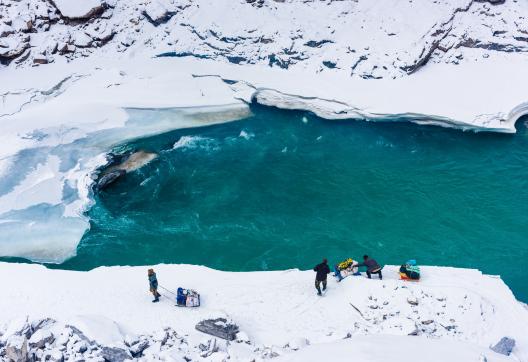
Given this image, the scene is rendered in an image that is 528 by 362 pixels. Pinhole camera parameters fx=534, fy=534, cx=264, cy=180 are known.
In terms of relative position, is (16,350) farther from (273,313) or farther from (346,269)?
(346,269)

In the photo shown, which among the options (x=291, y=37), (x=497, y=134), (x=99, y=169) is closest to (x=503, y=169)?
(x=497, y=134)

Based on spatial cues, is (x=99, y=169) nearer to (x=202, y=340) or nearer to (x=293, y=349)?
(x=202, y=340)

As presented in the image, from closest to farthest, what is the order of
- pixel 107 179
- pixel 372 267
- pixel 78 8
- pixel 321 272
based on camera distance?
1. pixel 321 272
2. pixel 372 267
3. pixel 107 179
4. pixel 78 8

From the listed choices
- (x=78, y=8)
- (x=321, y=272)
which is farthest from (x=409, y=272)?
(x=78, y=8)

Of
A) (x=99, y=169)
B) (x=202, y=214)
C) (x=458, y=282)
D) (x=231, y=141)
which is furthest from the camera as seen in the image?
(x=231, y=141)

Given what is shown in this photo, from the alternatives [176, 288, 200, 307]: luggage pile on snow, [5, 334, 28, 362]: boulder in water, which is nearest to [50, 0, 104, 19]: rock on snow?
[176, 288, 200, 307]: luggage pile on snow

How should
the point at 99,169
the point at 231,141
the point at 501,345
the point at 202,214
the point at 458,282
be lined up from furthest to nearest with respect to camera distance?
the point at 231,141 → the point at 99,169 → the point at 202,214 → the point at 458,282 → the point at 501,345

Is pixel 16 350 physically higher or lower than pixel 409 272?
lower
